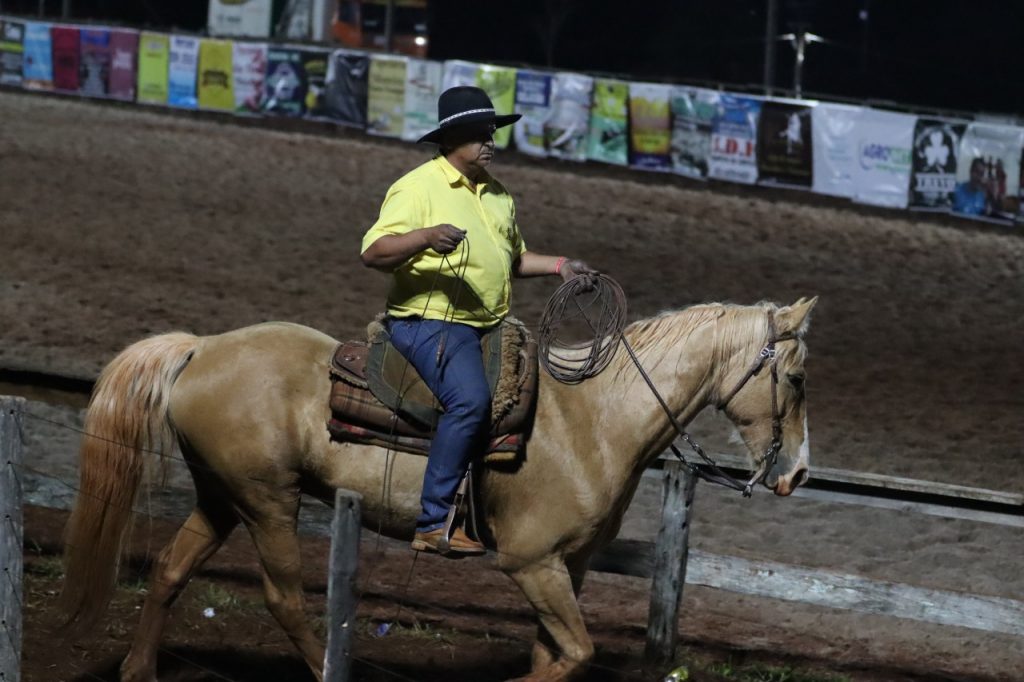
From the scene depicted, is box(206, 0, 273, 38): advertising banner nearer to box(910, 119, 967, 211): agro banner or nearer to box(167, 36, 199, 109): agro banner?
box(167, 36, 199, 109): agro banner

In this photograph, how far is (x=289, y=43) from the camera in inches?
1088

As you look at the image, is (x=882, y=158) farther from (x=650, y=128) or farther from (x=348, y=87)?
(x=348, y=87)

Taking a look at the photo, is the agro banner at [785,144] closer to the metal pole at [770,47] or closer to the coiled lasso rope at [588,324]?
the metal pole at [770,47]

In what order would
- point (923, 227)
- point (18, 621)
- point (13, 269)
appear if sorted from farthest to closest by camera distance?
point (923, 227) → point (13, 269) → point (18, 621)

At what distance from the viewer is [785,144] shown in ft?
66.6

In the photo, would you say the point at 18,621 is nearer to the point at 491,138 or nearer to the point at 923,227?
the point at 491,138

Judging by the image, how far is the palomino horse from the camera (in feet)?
17.3

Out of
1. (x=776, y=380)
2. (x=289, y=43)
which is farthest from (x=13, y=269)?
(x=289, y=43)

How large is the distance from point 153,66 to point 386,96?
20.7ft

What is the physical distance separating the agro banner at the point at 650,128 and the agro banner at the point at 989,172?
14.9ft

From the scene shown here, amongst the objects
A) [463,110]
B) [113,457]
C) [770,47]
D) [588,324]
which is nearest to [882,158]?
[770,47]

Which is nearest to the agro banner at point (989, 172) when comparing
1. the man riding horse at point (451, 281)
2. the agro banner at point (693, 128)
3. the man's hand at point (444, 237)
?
the agro banner at point (693, 128)

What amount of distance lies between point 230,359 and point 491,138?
55.9 inches

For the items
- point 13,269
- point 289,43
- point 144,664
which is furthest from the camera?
point 289,43
